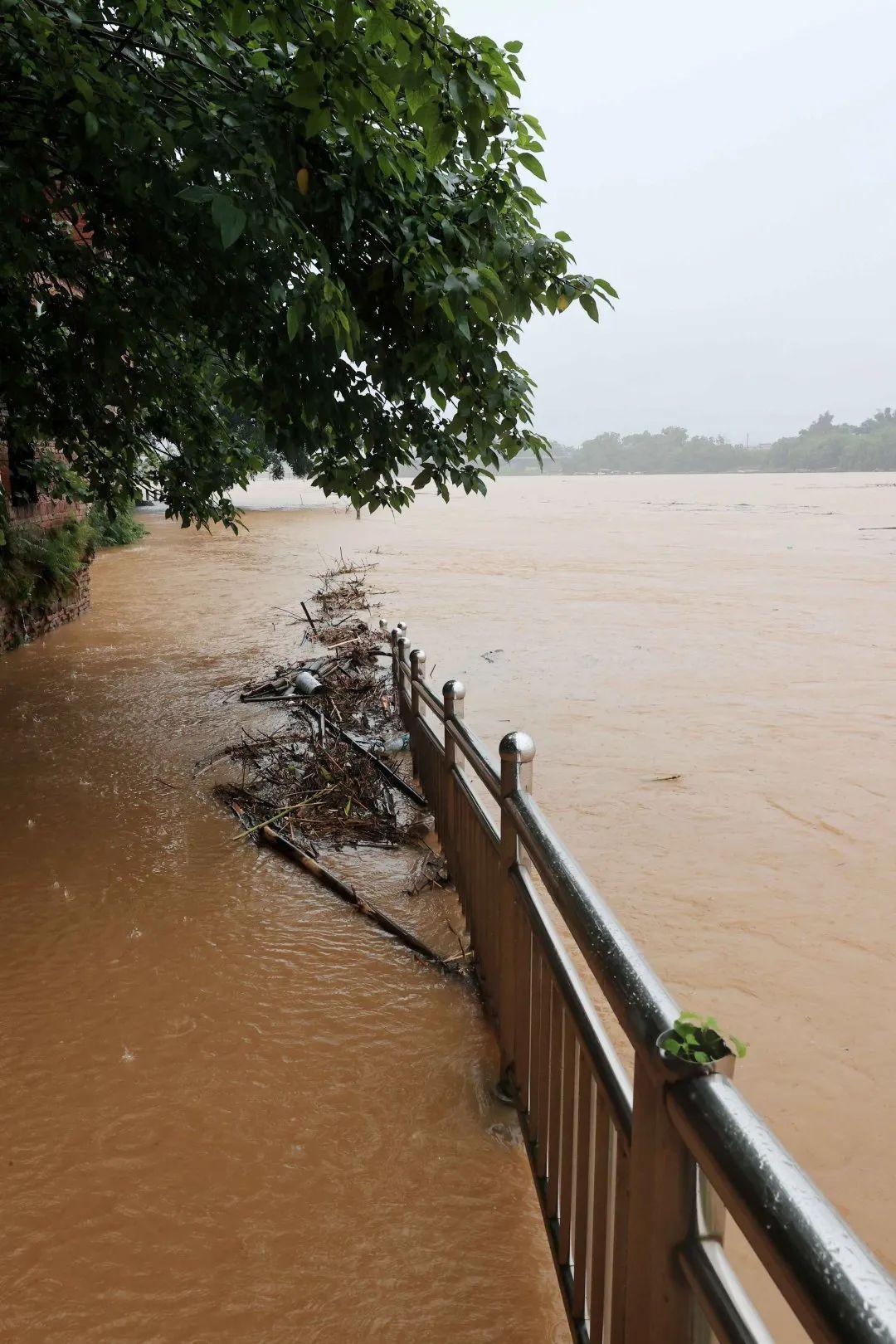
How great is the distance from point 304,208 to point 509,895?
350 cm

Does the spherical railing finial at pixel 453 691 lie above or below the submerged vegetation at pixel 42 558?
below

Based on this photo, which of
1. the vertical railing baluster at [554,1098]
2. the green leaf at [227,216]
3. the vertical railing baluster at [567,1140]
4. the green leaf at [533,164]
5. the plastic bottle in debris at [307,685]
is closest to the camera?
the vertical railing baluster at [567,1140]

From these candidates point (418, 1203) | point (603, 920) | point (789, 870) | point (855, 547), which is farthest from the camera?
point (855, 547)

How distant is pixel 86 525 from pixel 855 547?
2214cm

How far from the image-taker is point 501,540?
31094mm

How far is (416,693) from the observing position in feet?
18.1

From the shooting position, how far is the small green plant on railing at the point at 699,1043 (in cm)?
108

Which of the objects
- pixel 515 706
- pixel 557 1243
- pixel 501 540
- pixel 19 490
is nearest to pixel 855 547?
pixel 501 540

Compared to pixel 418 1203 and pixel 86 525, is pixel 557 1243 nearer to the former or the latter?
pixel 418 1203

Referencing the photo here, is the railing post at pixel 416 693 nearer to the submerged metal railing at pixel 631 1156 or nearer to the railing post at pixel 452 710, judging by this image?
the railing post at pixel 452 710

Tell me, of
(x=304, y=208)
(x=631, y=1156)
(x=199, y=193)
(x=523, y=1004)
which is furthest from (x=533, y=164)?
(x=631, y=1156)

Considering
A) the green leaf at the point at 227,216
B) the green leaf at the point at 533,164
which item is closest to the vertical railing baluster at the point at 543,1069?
the green leaf at the point at 227,216

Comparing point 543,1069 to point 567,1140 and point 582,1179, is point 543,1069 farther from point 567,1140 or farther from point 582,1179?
point 582,1179

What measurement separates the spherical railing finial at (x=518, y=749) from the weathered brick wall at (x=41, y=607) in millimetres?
9532
